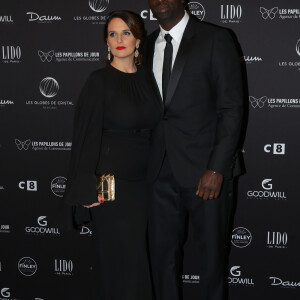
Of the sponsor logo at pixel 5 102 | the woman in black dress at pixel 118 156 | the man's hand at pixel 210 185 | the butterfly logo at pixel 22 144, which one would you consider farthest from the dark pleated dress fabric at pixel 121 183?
the sponsor logo at pixel 5 102

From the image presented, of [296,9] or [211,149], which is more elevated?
[296,9]

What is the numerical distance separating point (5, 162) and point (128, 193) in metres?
1.30

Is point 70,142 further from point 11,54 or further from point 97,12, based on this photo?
point 97,12

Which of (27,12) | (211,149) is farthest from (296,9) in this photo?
Result: (27,12)

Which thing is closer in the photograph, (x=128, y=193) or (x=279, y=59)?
(x=128, y=193)

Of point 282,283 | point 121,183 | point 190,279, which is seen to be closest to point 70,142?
point 121,183

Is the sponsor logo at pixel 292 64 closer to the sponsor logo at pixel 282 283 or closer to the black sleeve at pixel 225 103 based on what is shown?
the black sleeve at pixel 225 103

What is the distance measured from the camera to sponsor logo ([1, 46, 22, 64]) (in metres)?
3.07

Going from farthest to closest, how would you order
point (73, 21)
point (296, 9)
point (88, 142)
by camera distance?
point (73, 21)
point (296, 9)
point (88, 142)

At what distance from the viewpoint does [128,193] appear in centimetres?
228

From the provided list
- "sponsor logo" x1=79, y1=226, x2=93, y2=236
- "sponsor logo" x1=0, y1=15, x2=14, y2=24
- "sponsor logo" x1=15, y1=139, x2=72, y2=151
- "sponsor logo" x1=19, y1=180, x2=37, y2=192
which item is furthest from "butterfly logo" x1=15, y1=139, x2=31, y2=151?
"sponsor logo" x1=0, y1=15, x2=14, y2=24

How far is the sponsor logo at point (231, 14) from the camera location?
9.37ft

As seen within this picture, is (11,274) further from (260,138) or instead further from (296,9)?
(296,9)

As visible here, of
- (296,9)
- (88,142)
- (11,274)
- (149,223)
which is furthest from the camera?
(11,274)
